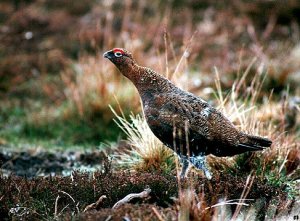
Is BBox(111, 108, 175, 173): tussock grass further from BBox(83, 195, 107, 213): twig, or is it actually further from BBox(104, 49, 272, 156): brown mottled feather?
BBox(83, 195, 107, 213): twig

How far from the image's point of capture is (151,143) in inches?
236

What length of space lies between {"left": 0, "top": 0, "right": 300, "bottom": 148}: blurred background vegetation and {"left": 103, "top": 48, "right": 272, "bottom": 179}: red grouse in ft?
4.67

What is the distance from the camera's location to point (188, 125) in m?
4.98

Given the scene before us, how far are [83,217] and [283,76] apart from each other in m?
6.05

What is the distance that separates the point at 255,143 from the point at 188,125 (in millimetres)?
628

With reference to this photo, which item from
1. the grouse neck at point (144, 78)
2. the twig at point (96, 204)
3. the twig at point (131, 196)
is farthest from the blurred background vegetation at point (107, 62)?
the twig at point (96, 204)

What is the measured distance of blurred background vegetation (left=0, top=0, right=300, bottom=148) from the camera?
8.33 meters

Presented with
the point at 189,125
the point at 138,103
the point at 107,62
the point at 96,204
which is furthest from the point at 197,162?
the point at 107,62

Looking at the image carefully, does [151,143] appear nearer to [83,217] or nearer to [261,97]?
[83,217]

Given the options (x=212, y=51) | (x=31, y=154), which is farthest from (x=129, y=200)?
(x=212, y=51)

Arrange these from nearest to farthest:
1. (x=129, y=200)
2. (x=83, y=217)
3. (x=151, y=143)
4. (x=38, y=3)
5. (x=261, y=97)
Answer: (x=83, y=217), (x=129, y=200), (x=151, y=143), (x=261, y=97), (x=38, y=3)

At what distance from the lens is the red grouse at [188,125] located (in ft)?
16.3

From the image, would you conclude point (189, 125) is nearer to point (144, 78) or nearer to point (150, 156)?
point (144, 78)

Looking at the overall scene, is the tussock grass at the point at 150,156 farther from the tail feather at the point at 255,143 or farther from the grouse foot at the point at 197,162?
the tail feather at the point at 255,143
